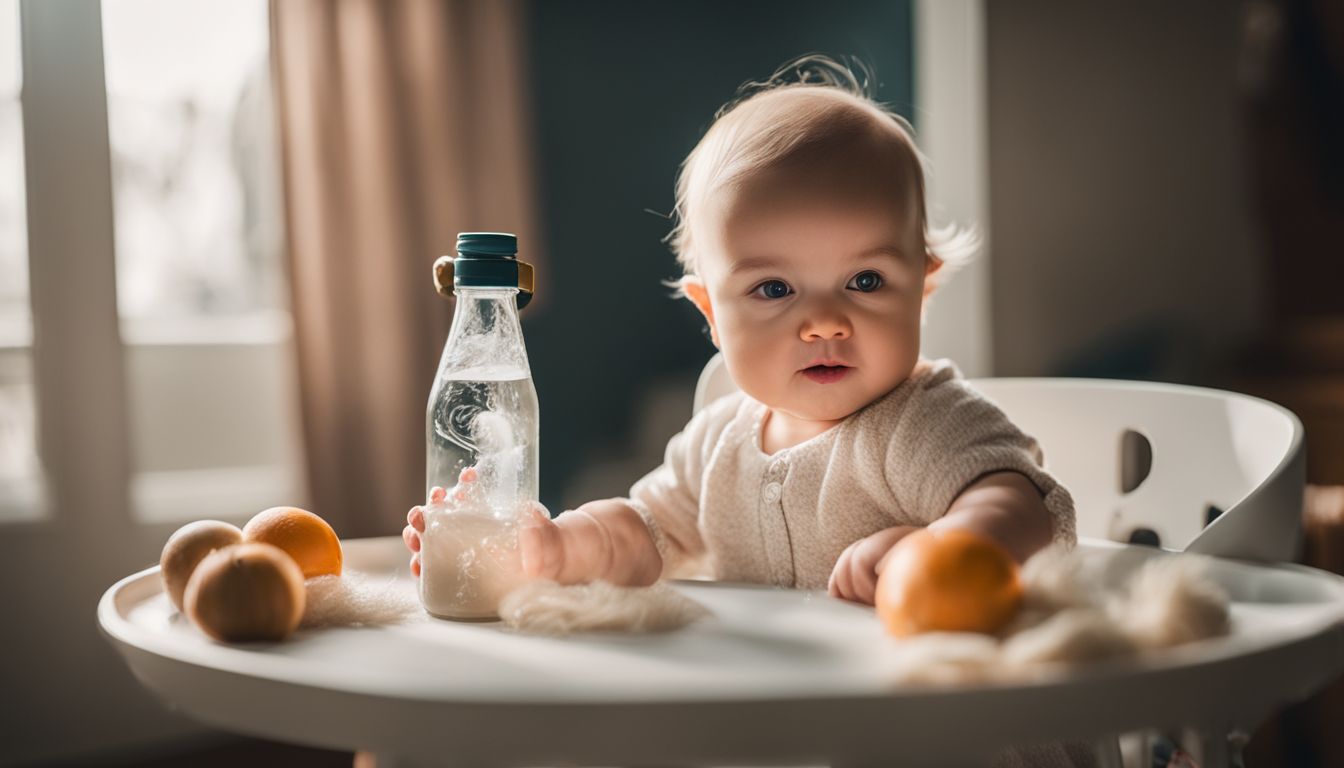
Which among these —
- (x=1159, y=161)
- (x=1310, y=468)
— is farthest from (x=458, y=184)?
(x=1310, y=468)

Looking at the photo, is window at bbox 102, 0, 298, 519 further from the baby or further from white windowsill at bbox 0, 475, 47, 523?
the baby

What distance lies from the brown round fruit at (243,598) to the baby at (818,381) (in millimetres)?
160

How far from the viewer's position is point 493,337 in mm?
782

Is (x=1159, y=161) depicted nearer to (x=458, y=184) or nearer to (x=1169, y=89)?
(x=1169, y=89)

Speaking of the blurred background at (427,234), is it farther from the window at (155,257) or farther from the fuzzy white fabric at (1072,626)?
the fuzzy white fabric at (1072,626)

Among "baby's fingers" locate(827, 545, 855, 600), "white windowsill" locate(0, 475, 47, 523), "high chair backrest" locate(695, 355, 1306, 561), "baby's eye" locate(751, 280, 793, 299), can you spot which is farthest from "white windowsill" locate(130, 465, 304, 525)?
"baby's fingers" locate(827, 545, 855, 600)

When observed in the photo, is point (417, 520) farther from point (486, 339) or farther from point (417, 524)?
point (486, 339)

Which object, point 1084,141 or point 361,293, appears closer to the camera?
point 361,293

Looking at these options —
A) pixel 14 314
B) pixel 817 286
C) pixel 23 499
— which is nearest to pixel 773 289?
pixel 817 286

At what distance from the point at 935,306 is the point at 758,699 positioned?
257 centimetres

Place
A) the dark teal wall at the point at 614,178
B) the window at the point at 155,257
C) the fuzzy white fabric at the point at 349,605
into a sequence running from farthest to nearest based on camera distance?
1. the dark teal wall at the point at 614,178
2. the window at the point at 155,257
3. the fuzzy white fabric at the point at 349,605

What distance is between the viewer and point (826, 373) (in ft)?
3.02

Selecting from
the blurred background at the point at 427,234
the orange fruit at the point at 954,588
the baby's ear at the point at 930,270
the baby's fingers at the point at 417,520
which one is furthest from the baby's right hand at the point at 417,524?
the blurred background at the point at 427,234

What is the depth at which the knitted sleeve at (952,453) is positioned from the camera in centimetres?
81
